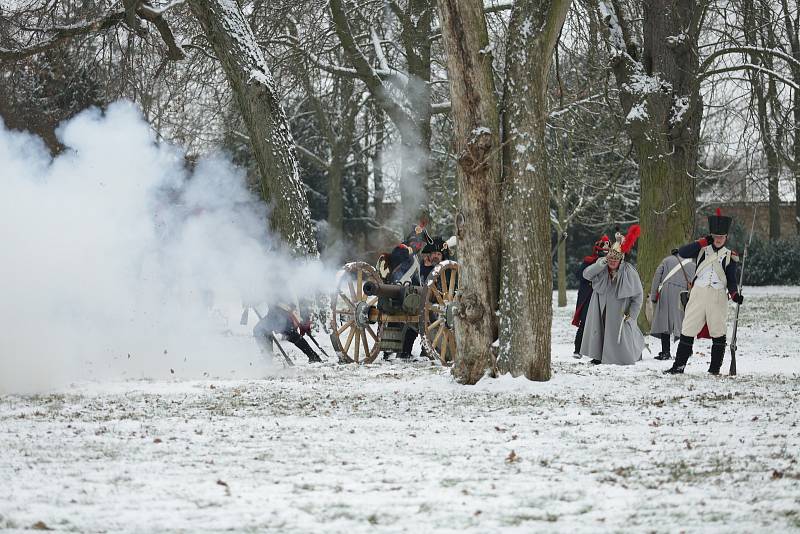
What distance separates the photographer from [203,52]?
19984 mm

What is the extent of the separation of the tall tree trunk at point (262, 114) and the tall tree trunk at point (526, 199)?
555cm

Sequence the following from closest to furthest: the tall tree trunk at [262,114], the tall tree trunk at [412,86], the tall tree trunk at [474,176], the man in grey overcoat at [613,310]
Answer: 1. the tall tree trunk at [474,176]
2. the man in grey overcoat at [613,310]
3. the tall tree trunk at [262,114]
4. the tall tree trunk at [412,86]

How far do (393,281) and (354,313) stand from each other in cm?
78

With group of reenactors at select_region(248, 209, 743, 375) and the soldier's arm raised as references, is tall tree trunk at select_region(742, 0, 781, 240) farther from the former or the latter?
the soldier's arm raised

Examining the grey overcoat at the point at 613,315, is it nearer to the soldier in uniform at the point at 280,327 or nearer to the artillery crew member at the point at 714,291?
the artillery crew member at the point at 714,291

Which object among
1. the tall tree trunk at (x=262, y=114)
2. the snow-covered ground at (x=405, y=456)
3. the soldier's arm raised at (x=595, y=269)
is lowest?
the snow-covered ground at (x=405, y=456)

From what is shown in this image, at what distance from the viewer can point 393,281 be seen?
15.3 metres

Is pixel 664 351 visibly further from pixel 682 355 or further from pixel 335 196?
pixel 335 196

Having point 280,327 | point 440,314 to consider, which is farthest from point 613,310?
point 280,327

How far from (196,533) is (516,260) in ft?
22.0

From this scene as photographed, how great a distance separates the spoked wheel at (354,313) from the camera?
14742 mm

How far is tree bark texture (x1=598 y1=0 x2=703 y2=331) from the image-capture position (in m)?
18.3

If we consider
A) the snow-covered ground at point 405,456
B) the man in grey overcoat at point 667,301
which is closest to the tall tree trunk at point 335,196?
the man in grey overcoat at point 667,301

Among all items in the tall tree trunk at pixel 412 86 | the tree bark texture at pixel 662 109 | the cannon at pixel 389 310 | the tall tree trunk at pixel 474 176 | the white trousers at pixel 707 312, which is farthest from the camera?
the tall tree trunk at pixel 412 86
